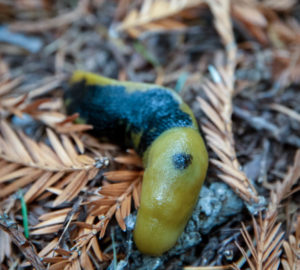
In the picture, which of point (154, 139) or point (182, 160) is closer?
point (182, 160)

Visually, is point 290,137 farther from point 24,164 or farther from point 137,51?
point 24,164

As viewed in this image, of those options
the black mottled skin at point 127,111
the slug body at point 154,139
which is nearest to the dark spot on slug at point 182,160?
the slug body at point 154,139

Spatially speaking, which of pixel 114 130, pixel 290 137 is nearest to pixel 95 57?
pixel 114 130

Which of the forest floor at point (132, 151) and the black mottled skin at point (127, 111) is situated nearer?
the forest floor at point (132, 151)

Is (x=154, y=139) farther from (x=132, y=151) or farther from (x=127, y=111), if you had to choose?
(x=127, y=111)

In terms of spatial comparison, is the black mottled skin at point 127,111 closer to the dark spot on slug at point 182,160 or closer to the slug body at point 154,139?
the slug body at point 154,139

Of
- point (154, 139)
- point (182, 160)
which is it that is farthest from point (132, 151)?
point (182, 160)

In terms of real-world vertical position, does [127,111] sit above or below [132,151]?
above
